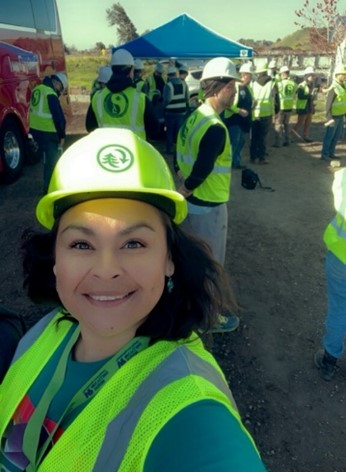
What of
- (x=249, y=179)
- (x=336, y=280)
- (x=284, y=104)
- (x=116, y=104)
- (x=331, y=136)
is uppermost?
(x=116, y=104)

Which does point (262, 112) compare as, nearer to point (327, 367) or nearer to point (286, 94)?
point (286, 94)

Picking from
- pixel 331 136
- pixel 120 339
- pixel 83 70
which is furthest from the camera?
pixel 83 70

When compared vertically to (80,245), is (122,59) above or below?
above

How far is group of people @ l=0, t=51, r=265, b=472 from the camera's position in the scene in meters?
0.90

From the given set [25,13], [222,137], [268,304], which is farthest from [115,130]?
[25,13]

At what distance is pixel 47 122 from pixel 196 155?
12.7 ft

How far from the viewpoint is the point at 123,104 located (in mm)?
5504

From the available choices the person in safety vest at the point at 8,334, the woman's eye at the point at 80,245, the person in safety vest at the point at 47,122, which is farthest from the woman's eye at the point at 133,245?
the person in safety vest at the point at 47,122

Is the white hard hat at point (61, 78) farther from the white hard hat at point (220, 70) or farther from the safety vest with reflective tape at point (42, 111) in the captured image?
the white hard hat at point (220, 70)

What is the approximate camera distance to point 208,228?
12.2 ft

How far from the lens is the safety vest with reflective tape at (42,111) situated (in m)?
6.47

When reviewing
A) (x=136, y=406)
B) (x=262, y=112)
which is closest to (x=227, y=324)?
(x=136, y=406)

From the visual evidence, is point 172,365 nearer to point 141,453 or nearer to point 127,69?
point 141,453

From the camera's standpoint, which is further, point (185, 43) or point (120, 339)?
point (185, 43)
